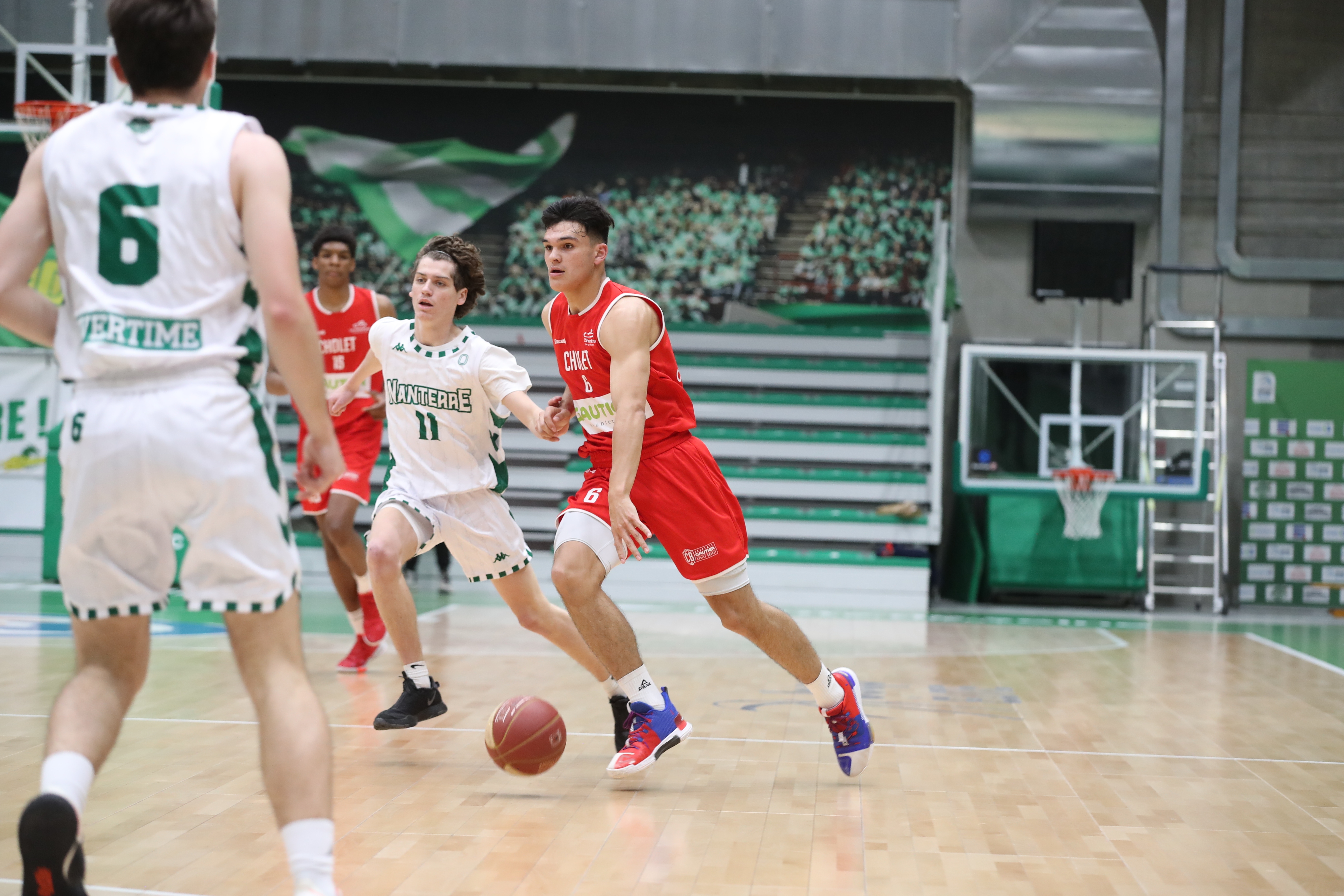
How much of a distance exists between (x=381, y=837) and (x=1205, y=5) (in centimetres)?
1314

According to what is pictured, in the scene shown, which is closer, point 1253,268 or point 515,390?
point 515,390

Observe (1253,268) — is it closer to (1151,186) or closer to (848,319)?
(1151,186)

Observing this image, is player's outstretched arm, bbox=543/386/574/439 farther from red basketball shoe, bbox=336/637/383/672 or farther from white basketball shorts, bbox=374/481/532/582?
red basketball shoe, bbox=336/637/383/672

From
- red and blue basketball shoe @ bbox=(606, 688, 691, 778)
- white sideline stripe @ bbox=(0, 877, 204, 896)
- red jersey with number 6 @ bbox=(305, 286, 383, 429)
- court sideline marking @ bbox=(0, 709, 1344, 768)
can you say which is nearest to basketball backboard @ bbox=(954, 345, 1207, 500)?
red jersey with number 6 @ bbox=(305, 286, 383, 429)

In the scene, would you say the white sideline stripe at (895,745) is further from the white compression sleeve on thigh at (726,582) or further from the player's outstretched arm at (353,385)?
the player's outstretched arm at (353,385)

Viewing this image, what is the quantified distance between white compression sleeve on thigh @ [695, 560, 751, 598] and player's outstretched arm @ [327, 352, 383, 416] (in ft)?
5.17

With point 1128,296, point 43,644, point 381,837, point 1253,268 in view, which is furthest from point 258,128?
point 1253,268

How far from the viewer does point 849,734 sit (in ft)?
13.4

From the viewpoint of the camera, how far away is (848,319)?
13641 mm

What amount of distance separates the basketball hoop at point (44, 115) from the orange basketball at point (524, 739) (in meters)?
5.92

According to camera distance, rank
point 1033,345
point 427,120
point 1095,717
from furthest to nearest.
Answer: point 427,120 < point 1033,345 < point 1095,717

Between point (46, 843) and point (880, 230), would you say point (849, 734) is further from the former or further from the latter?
point (880, 230)

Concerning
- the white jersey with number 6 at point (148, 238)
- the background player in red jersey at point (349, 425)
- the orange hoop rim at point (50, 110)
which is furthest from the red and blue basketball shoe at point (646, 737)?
the orange hoop rim at point (50, 110)

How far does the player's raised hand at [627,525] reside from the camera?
150 inches
